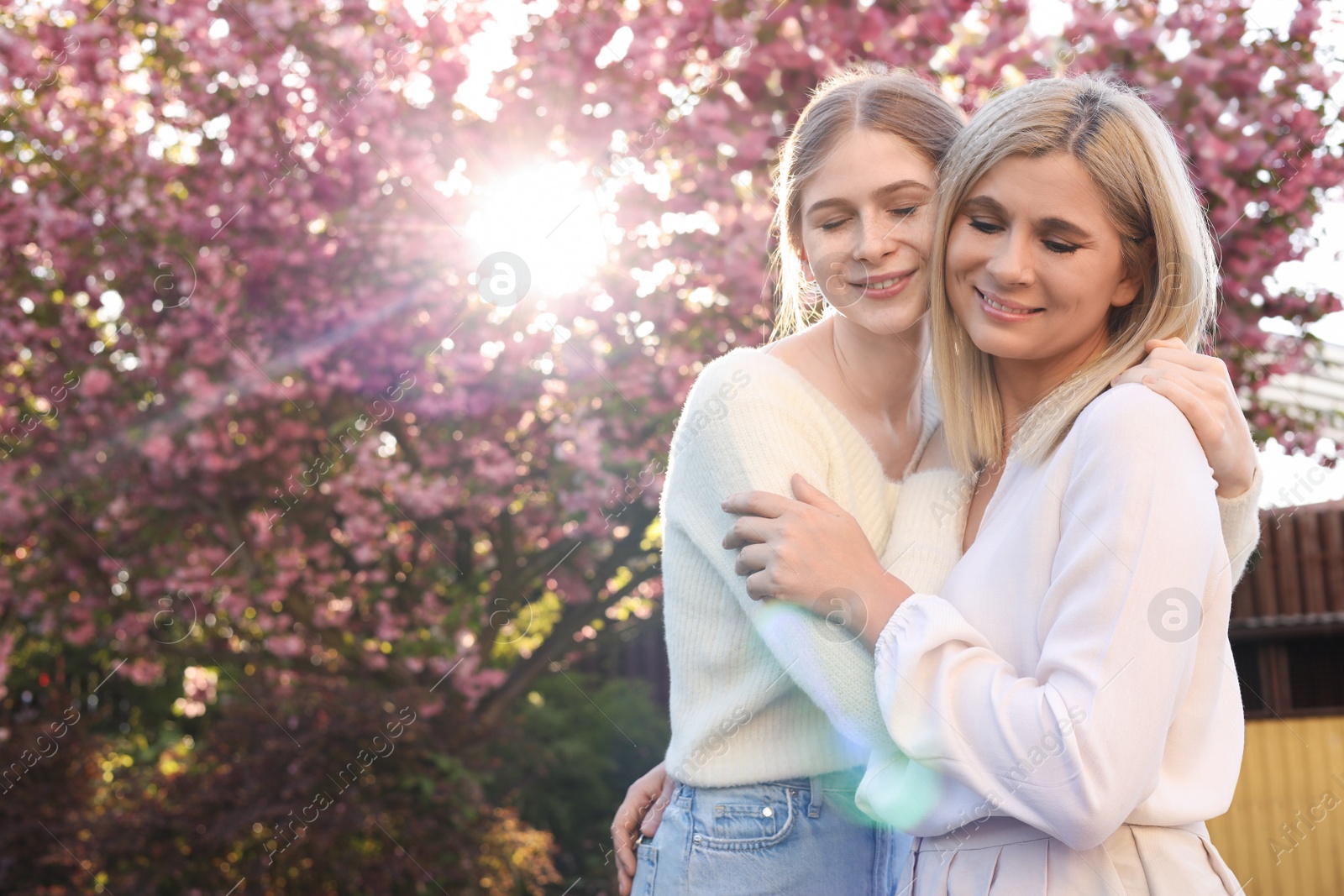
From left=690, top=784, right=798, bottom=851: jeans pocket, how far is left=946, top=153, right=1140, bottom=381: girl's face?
31.4 inches

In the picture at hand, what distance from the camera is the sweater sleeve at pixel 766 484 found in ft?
5.27

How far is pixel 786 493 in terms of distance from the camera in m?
1.79

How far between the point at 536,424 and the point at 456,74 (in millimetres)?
1692

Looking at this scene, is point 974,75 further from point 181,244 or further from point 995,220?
point 181,244

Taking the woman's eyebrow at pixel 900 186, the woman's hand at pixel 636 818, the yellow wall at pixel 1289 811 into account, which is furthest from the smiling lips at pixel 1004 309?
the yellow wall at pixel 1289 811

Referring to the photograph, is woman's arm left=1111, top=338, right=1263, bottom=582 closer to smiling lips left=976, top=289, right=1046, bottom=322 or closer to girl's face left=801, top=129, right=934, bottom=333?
smiling lips left=976, top=289, right=1046, bottom=322

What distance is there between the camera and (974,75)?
431cm

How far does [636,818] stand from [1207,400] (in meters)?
1.29

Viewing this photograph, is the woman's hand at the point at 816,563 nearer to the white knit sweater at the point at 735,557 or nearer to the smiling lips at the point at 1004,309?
the white knit sweater at the point at 735,557

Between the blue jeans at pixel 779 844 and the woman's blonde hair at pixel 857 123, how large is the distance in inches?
41.4

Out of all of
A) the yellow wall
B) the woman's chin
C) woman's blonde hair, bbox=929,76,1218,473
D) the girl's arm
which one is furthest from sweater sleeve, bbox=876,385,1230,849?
the yellow wall

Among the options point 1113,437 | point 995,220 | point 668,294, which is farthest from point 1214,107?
point 1113,437

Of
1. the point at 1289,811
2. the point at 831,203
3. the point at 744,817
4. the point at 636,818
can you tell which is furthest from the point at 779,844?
the point at 1289,811

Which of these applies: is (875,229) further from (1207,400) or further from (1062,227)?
(1207,400)
